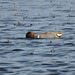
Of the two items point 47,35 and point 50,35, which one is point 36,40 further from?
point 50,35

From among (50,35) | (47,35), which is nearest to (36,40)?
(47,35)

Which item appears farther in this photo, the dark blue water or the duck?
the duck

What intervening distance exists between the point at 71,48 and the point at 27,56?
2564 millimetres

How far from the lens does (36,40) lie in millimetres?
20562

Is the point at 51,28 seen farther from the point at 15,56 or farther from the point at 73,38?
the point at 15,56

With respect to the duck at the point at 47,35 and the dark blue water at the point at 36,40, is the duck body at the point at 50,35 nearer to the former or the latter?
the duck at the point at 47,35

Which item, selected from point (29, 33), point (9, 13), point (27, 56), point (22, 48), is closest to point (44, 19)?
point (9, 13)

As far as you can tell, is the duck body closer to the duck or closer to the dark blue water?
the duck

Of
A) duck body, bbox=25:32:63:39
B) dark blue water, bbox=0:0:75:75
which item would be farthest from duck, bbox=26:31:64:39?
dark blue water, bbox=0:0:75:75

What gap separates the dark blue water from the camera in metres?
14.4

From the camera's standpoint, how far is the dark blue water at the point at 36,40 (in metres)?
14.4

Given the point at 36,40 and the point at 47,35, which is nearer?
the point at 36,40

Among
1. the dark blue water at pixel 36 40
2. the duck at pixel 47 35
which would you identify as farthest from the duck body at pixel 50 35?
the dark blue water at pixel 36 40

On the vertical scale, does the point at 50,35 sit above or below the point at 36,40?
above
